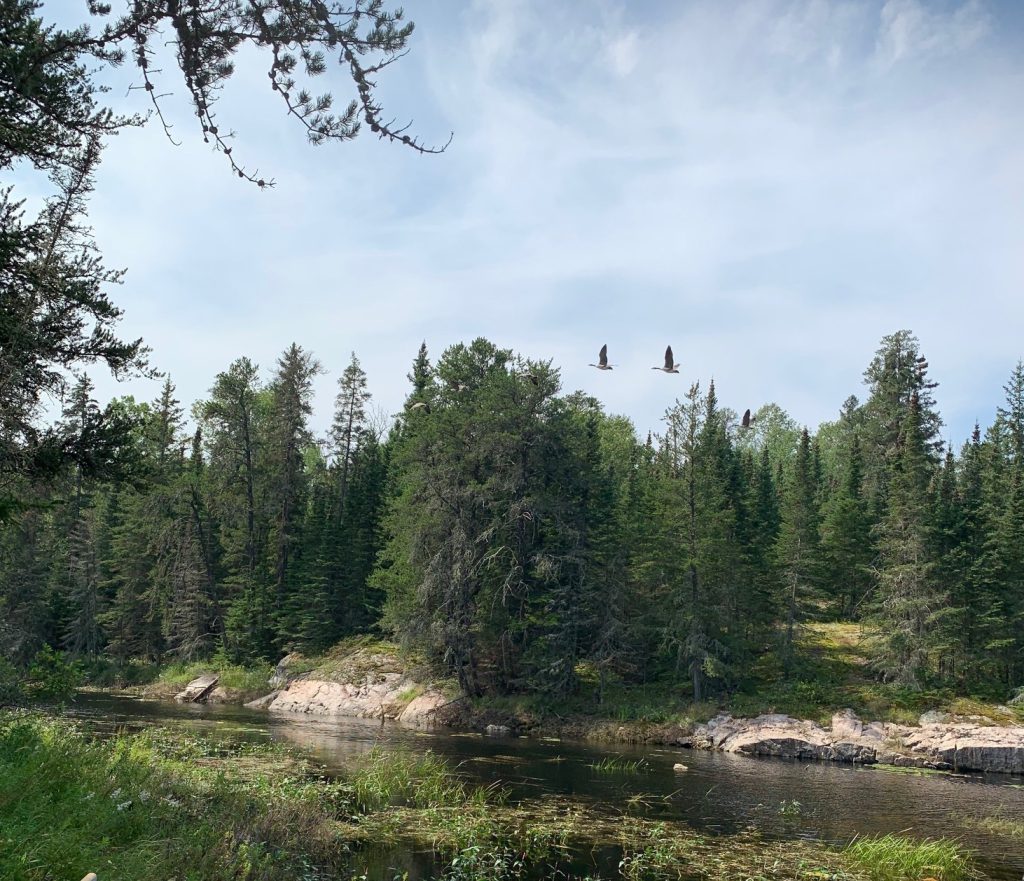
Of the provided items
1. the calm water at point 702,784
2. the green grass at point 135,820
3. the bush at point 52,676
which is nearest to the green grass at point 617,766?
the calm water at point 702,784

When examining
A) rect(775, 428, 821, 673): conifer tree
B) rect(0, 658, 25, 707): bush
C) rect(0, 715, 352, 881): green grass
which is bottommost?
rect(0, 715, 352, 881): green grass

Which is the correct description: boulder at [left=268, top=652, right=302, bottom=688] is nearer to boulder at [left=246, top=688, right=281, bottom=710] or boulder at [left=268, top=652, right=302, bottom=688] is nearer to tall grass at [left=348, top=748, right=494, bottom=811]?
boulder at [left=246, top=688, right=281, bottom=710]

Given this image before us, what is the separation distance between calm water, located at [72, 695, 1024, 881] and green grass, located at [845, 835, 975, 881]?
76 cm

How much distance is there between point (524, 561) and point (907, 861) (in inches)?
1130

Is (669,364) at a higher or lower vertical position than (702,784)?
higher

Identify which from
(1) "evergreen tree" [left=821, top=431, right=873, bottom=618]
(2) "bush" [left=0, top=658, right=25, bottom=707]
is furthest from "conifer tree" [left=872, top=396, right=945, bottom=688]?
(2) "bush" [left=0, top=658, right=25, bottom=707]

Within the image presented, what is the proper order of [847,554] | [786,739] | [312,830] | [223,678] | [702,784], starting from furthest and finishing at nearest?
[847,554], [223,678], [786,739], [702,784], [312,830]

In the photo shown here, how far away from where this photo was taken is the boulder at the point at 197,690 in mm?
46344

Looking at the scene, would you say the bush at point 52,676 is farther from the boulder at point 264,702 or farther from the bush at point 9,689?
the boulder at point 264,702

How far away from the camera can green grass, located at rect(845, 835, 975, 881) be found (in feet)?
45.0

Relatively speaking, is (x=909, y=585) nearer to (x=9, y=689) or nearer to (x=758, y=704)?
(x=758, y=704)

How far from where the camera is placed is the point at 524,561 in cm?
4206

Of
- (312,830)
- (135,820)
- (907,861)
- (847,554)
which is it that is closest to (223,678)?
(312,830)

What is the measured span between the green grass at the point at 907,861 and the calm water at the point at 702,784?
755mm
